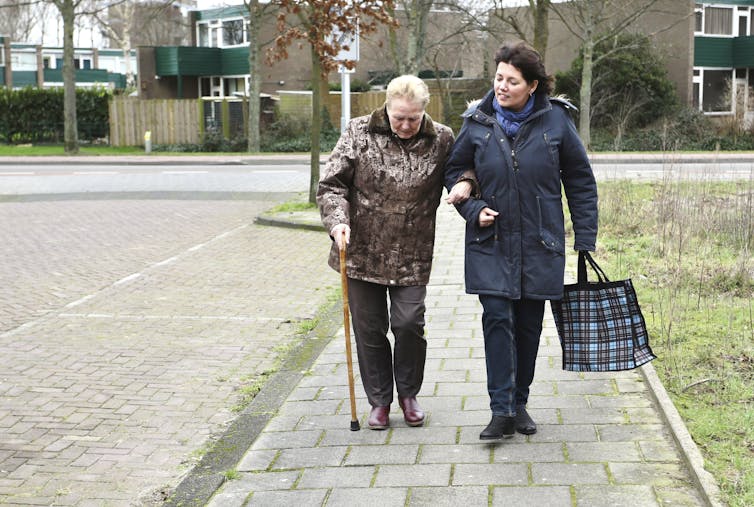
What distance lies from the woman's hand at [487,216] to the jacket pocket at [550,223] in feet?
0.71

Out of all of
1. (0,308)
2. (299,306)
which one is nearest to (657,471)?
(299,306)

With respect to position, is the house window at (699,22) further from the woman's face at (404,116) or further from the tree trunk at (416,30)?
the woman's face at (404,116)

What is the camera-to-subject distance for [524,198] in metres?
4.64

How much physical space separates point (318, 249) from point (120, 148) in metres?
27.2

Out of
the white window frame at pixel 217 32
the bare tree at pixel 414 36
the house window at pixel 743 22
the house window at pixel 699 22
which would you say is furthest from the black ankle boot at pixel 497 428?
the white window frame at pixel 217 32

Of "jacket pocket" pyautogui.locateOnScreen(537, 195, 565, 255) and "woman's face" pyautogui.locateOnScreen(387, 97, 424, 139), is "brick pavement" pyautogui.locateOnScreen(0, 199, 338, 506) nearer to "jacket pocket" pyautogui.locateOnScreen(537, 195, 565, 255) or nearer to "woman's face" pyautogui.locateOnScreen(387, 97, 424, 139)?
"woman's face" pyautogui.locateOnScreen(387, 97, 424, 139)

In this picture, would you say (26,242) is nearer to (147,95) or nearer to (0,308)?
(0,308)

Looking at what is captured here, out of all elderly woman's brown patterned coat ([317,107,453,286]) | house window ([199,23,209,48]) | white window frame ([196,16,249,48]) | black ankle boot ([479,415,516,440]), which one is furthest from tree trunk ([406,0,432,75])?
black ankle boot ([479,415,516,440])

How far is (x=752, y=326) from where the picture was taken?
6543 mm

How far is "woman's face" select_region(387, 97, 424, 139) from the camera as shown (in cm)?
474

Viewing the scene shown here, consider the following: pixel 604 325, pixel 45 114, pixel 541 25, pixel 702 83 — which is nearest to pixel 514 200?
pixel 604 325

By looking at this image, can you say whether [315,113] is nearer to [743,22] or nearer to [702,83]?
[702,83]

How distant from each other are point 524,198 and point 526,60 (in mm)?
634

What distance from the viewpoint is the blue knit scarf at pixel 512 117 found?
15.3 feet
